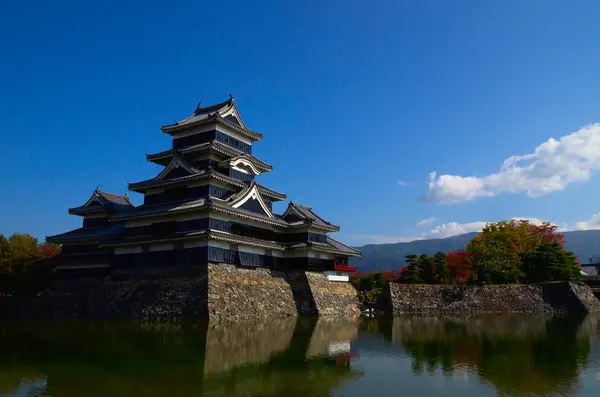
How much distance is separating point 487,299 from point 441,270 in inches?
158

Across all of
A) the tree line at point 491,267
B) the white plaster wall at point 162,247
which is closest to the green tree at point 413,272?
the tree line at point 491,267

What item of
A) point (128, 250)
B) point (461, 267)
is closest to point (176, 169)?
point (128, 250)

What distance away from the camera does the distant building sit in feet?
86.5

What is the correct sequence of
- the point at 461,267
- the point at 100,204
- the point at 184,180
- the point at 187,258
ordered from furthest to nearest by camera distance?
the point at 461,267
the point at 100,204
the point at 184,180
the point at 187,258

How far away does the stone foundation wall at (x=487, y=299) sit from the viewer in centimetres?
3238

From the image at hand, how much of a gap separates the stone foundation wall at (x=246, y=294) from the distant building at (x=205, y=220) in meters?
0.71

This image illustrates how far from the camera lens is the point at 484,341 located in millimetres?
17469

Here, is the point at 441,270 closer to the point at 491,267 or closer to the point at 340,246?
the point at 491,267

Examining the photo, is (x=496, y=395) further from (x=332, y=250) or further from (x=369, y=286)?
(x=369, y=286)

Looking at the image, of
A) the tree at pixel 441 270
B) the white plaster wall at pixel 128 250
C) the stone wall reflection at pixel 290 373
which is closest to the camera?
the stone wall reflection at pixel 290 373

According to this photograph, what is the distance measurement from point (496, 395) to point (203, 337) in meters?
11.3

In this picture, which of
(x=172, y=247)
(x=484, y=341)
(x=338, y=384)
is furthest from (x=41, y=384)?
(x=172, y=247)

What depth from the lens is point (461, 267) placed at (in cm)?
3788

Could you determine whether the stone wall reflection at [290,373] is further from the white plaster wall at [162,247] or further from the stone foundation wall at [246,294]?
the white plaster wall at [162,247]
